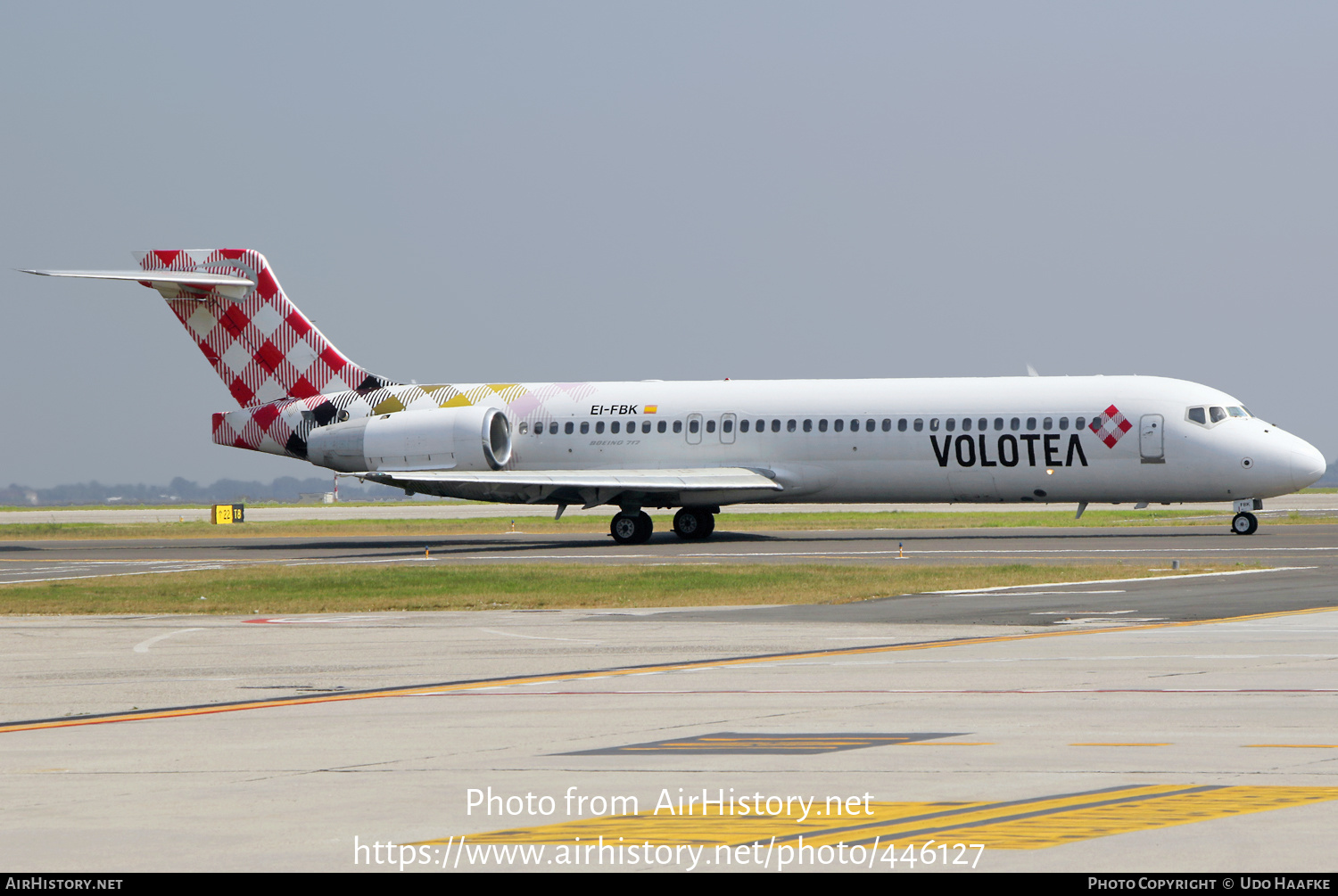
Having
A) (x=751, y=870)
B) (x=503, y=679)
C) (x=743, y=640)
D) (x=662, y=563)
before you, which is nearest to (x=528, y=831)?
(x=751, y=870)

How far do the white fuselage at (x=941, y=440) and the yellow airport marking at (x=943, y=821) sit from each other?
34.8 m

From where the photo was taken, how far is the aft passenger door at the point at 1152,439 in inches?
1665

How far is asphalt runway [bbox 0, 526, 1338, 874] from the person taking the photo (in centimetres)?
762

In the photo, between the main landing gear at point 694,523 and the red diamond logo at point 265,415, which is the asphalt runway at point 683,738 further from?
the red diamond logo at point 265,415

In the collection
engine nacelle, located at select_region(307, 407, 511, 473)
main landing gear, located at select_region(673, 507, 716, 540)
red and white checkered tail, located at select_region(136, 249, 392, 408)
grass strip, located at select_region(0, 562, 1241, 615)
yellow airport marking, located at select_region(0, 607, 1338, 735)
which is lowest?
main landing gear, located at select_region(673, 507, 716, 540)

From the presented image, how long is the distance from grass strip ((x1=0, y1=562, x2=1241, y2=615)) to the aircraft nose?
36.6ft

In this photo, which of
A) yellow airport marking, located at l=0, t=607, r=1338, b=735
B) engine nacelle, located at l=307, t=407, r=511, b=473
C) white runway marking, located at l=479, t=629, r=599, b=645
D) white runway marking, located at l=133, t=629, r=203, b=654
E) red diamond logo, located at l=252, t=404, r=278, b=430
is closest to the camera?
yellow airport marking, located at l=0, t=607, r=1338, b=735

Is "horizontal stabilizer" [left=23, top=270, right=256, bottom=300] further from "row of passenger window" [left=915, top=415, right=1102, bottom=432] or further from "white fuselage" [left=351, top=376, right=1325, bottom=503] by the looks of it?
"row of passenger window" [left=915, top=415, right=1102, bottom=432]

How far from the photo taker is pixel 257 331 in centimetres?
5022

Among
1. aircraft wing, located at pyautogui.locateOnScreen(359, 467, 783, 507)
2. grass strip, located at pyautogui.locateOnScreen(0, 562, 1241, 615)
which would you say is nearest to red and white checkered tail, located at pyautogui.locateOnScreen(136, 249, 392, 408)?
aircraft wing, located at pyautogui.locateOnScreen(359, 467, 783, 507)

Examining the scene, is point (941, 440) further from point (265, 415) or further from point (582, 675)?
point (582, 675)

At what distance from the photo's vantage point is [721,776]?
9602 millimetres

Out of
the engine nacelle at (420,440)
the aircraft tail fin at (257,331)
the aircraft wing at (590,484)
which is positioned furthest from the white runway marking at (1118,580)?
the aircraft tail fin at (257,331)

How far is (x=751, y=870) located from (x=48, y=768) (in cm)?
556
